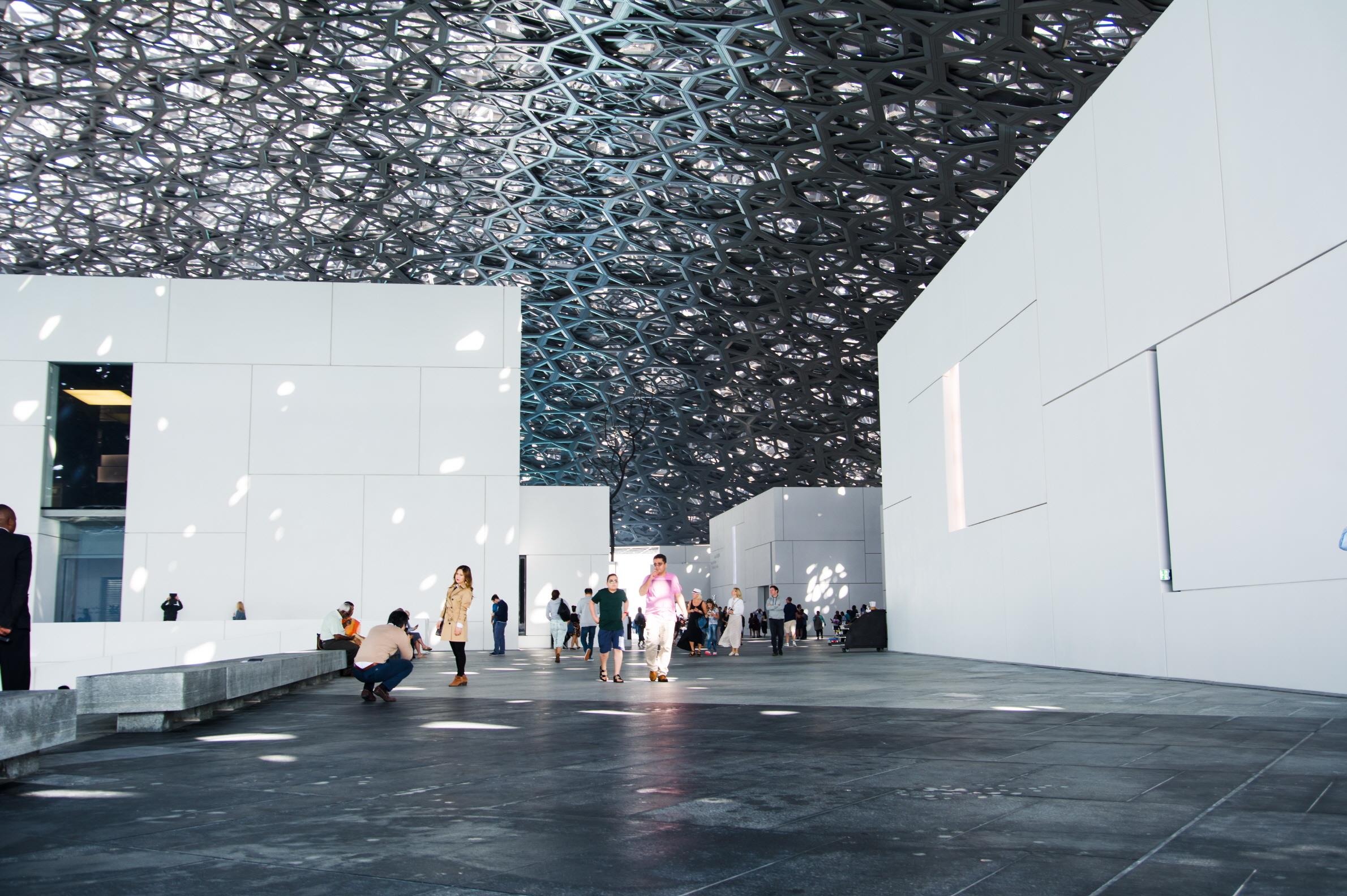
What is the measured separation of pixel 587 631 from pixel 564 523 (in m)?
6.61

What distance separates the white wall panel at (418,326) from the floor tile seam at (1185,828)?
739 inches

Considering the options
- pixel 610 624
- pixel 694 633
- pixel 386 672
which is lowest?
pixel 694 633

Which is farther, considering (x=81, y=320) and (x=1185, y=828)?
(x=81, y=320)

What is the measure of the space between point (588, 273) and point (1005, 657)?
1339 inches

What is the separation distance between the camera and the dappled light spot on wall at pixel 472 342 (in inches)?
872

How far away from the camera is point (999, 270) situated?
14.7 m

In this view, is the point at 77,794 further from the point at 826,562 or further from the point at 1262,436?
the point at 826,562

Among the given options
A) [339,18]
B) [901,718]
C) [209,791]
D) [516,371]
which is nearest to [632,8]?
[339,18]

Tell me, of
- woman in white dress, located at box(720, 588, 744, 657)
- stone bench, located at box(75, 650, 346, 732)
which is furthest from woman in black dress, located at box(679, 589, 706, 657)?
stone bench, located at box(75, 650, 346, 732)

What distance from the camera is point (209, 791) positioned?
4590mm

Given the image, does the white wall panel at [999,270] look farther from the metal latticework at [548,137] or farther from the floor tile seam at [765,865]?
the metal latticework at [548,137]

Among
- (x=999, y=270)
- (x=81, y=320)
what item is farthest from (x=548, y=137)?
(x=999, y=270)

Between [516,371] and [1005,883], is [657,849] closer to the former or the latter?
[1005,883]

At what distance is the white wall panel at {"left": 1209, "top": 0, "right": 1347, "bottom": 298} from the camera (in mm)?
7707
